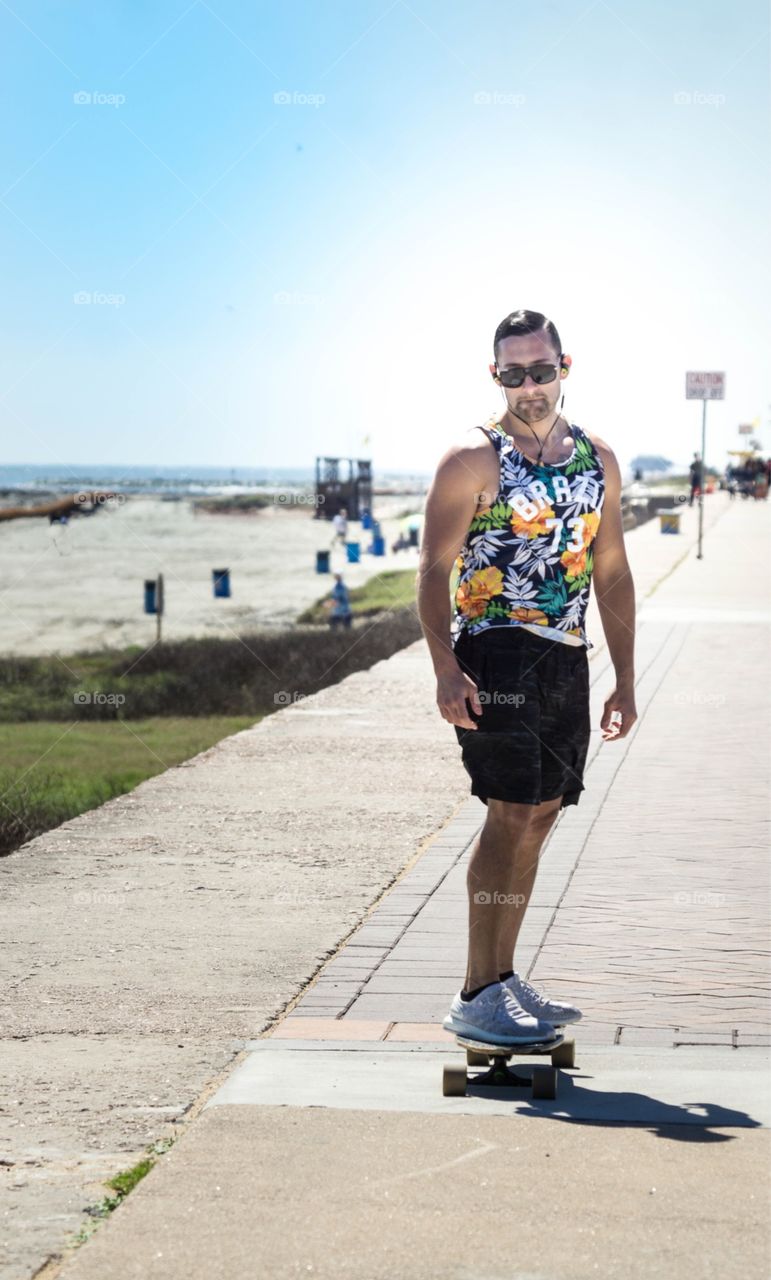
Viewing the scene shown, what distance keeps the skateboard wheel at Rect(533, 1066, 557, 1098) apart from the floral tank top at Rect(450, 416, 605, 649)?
104 centimetres

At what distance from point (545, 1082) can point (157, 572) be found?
2069 inches

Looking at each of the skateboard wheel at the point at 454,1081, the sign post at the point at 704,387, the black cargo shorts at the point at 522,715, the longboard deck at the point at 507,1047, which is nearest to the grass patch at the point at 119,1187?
the skateboard wheel at the point at 454,1081

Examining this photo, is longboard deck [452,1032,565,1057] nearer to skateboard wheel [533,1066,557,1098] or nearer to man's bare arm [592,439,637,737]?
skateboard wheel [533,1066,557,1098]

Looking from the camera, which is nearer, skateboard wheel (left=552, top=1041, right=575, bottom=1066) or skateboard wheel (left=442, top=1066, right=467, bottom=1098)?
skateboard wheel (left=442, top=1066, right=467, bottom=1098)

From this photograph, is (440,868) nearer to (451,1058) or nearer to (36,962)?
(36,962)

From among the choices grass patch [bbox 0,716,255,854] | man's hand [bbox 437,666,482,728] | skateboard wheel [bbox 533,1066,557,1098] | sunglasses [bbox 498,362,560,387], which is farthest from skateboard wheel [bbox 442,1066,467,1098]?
grass patch [bbox 0,716,255,854]

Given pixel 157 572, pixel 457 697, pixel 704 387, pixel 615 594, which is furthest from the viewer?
pixel 157 572

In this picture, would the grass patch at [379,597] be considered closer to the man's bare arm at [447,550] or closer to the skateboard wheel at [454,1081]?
the man's bare arm at [447,550]

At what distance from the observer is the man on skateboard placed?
4.41 meters

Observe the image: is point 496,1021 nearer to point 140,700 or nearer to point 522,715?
point 522,715

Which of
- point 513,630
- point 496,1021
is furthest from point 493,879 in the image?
point 513,630

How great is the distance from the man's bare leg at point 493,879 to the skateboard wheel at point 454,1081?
343 millimetres

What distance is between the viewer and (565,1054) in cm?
445

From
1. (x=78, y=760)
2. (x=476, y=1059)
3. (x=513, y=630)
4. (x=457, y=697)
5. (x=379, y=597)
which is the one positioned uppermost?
(x=513, y=630)
